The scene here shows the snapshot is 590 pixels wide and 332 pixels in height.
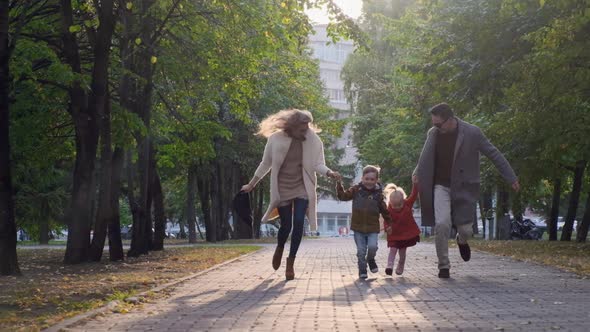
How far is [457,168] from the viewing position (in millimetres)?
13203

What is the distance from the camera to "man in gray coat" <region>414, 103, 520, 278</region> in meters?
13.2

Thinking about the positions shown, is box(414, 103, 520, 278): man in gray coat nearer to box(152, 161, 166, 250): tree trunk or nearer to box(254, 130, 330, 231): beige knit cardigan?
box(254, 130, 330, 231): beige knit cardigan

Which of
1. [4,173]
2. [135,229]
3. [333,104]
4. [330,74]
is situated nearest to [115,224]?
[135,229]

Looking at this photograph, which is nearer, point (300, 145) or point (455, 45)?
point (300, 145)

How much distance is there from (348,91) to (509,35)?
1434 inches

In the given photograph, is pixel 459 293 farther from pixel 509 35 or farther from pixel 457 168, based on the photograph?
pixel 509 35

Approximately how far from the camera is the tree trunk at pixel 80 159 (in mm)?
19359

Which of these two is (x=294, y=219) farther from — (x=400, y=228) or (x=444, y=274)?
(x=444, y=274)

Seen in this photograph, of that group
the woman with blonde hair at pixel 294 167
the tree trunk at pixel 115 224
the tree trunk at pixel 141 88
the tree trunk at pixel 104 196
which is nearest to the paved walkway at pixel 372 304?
the woman with blonde hair at pixel 294 167

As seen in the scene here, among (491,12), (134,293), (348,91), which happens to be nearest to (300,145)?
(134,293)

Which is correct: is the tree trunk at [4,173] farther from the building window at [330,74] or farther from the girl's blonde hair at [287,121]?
the building window at [330,74]

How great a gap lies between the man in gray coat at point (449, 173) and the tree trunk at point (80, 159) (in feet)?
26.3

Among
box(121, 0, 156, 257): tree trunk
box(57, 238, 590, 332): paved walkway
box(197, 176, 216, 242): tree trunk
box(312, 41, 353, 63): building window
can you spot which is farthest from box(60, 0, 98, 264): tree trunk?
box(312, 41, 353, 63): building window

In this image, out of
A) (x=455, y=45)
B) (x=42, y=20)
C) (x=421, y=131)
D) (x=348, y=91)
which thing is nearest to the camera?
(x=42, y=20)
